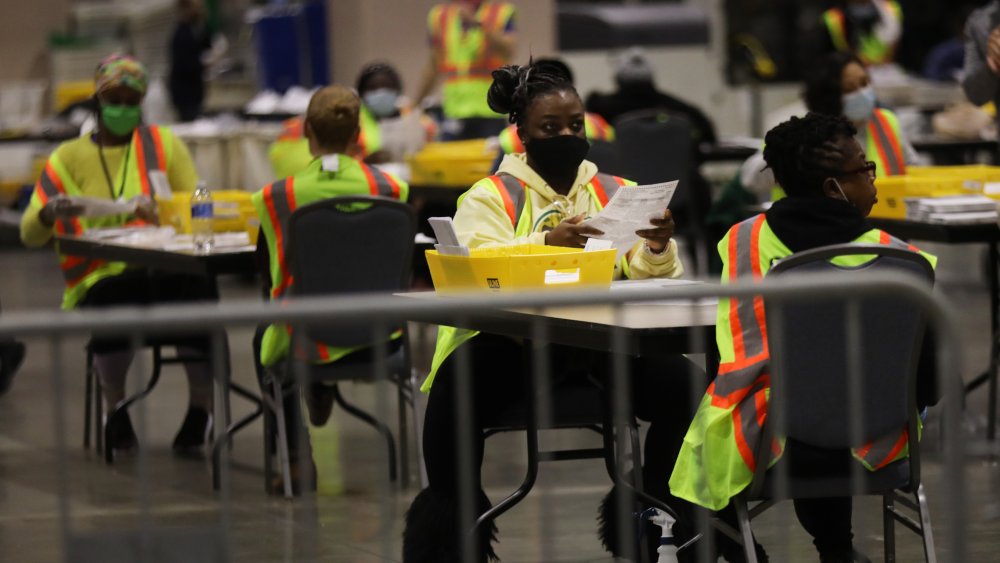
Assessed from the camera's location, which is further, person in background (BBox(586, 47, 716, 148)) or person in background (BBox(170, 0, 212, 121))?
person in background (BBox(170, 0, 212, 121))

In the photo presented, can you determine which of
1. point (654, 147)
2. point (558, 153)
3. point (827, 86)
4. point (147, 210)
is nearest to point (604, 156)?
point (827, 86)

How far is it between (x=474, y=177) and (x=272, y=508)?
2998 millimetres

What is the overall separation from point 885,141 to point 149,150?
298 centimetres

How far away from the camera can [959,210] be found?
5895mm

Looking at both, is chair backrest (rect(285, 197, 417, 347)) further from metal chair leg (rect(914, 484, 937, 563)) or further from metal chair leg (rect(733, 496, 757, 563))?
metal chair leg (rect(914, 484, 937, 563))

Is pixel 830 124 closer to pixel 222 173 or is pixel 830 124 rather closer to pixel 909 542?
pixel 909 542

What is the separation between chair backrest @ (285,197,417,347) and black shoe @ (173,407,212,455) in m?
1.31

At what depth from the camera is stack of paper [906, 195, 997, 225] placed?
5867 millimetres

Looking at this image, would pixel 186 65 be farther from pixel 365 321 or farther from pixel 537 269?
pixel 365 321

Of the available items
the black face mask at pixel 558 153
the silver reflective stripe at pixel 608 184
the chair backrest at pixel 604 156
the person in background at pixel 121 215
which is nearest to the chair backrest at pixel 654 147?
the chair backrest at pixel 604 156

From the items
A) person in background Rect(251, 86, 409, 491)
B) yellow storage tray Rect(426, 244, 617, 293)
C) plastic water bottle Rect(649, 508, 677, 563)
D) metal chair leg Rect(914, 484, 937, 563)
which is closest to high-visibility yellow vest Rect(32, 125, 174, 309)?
person in background Rect(251, 86, 409, 491)

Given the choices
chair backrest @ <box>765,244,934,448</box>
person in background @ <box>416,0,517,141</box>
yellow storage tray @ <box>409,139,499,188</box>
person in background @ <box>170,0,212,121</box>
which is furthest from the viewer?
person in background @ <box>170,0,212,121</box>

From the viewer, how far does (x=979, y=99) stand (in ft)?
24.8

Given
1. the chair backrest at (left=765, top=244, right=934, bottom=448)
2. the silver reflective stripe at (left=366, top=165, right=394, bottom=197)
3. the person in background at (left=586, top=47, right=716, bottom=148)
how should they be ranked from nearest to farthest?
the chair backrest at (left=765, top=244, right=934, bottom=448) → the silver reflective stripe at (left=366, top=165, right=394, bottom=197) → the person in background at (left=586, top=47, right=716, bottom=148)
